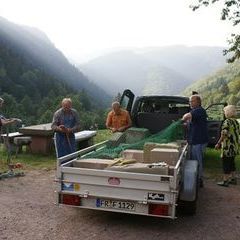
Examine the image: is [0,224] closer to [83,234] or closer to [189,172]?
[83,234]

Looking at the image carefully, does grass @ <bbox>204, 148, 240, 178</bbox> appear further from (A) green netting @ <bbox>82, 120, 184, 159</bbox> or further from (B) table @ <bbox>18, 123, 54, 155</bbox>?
(B) table @ <bbox>18, 123, 54, 155</bbox>

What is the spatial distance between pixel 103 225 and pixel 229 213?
6.80ft

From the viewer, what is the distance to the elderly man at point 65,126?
28.8ft

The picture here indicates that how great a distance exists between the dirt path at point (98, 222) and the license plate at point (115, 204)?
30 centimetres

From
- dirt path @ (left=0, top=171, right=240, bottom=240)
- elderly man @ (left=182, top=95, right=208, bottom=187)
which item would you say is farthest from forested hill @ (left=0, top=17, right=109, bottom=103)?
dirt path @ (left=0, top=171, right=240, bottom=240)

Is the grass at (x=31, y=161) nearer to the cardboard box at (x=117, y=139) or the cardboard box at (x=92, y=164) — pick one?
the cardboard box at (x=117, y=139)

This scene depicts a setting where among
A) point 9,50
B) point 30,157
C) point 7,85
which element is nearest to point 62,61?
point 9,50

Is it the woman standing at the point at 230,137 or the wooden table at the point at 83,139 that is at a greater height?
the woman standing at the point at 230,137

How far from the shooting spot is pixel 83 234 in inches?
217

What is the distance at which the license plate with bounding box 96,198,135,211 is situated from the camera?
564cm

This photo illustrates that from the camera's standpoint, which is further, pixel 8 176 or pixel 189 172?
pixel 8 176

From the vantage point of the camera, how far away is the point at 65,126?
8.87 meters

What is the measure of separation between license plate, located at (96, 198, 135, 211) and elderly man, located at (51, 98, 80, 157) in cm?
323

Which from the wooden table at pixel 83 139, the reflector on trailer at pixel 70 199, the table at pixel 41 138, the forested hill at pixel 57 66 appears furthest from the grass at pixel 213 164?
the forested hill at pixel 57 66
